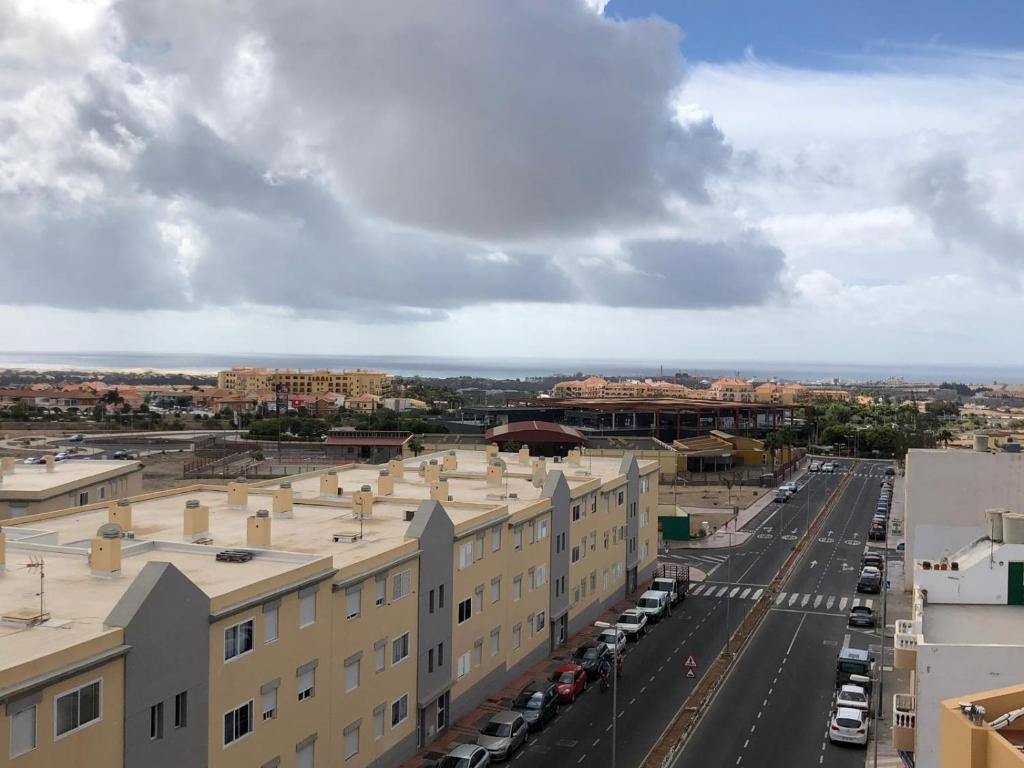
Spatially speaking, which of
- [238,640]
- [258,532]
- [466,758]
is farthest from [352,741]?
[258,532]

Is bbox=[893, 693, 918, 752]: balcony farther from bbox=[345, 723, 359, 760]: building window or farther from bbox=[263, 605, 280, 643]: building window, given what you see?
bbox=[263, 605, 280, 643]: building window

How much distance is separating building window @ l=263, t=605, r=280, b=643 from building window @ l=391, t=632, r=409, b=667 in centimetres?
674

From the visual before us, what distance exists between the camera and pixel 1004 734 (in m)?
14.6

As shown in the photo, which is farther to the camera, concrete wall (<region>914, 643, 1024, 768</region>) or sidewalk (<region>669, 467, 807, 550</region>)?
sidewalk (<region>669, 467, 807, 550</region>)

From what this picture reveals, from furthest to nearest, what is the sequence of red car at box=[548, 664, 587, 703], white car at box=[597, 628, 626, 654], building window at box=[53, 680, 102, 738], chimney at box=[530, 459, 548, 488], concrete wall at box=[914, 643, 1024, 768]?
chimney at box=[530, 459, 548, 488], white car at box=[597, 628, 626, 654], red car at box=[548, 664, 587, 703], concrete wall at box=[914, 643, 1024, 768], building window at box=[53, 680, 102, 738]

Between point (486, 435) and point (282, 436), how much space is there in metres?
44.7

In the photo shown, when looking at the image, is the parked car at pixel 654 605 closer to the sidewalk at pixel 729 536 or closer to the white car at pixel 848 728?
the white car at pixel 848 728

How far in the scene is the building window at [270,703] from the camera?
26.0m

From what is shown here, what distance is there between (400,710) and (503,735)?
4.18m

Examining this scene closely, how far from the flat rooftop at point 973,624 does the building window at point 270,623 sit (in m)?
18.6

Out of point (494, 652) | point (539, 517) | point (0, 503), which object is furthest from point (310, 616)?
point (0, 503)

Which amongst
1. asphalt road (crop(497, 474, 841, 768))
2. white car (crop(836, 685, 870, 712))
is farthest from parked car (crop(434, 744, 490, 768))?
white car (crop(836, 685, 870, 712))

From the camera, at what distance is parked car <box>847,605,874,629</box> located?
52906 mm

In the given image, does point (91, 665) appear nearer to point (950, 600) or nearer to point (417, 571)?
point (417, 571)
